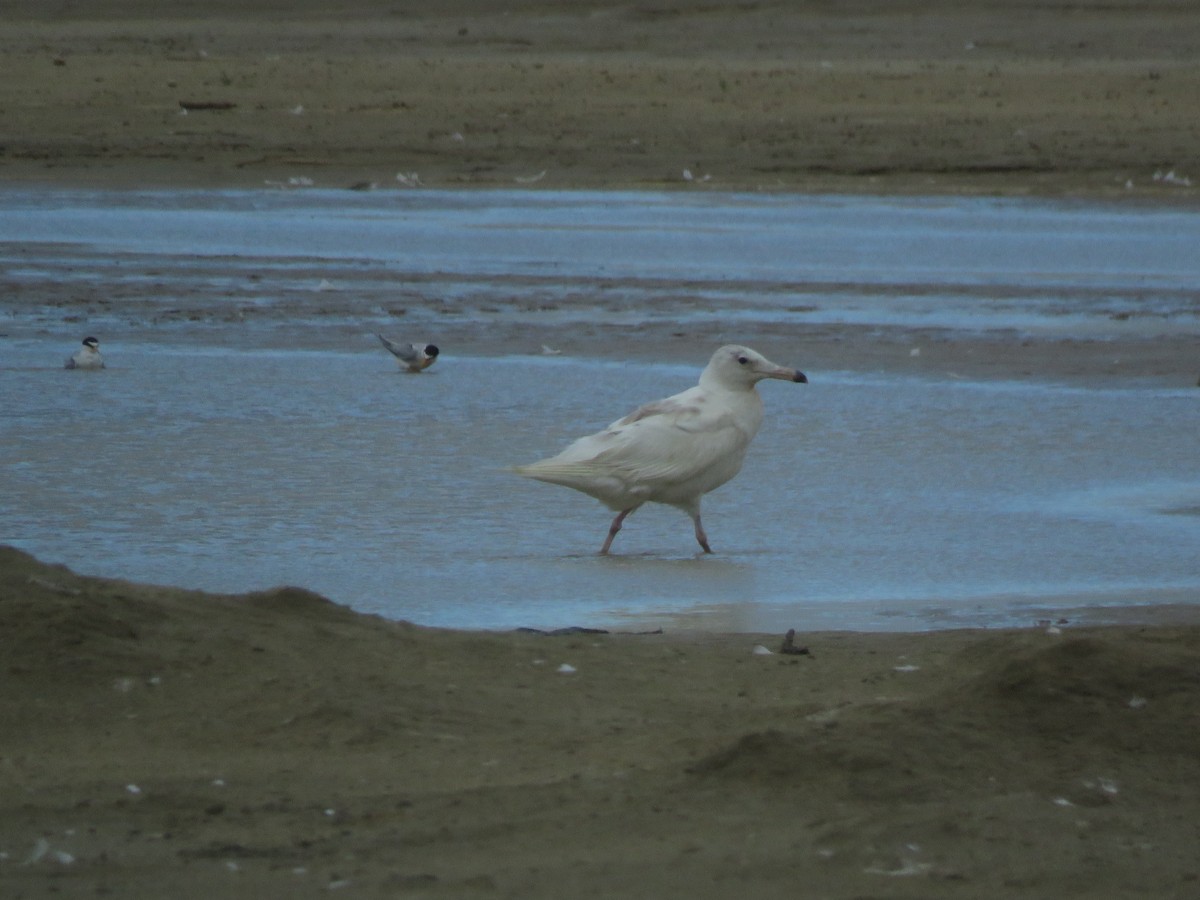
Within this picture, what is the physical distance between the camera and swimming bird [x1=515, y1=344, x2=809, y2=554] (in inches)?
292

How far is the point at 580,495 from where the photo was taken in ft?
28.3

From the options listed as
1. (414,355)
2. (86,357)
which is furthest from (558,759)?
(86,357)

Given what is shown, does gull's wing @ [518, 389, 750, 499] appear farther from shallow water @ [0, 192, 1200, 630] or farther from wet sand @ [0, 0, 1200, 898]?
wet sand @ [0, 0, 1200, 898]

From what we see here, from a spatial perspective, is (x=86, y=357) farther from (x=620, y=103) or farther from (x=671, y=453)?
(x=620, y=103)

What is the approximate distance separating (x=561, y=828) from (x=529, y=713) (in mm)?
854

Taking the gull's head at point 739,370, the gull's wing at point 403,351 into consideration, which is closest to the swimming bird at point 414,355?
the gull's wing at point 403,351

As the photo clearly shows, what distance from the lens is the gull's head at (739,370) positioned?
7.73 meters

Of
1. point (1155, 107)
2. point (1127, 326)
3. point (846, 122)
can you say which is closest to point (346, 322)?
point (1127, 326)

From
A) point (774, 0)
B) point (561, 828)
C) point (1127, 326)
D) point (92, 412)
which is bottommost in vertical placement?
point (561, 828)

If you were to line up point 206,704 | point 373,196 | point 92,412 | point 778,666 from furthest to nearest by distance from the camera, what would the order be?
point 373,196
point 92,412
point 778,666
point 206,704

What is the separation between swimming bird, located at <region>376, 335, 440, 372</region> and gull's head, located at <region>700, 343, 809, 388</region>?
341cm

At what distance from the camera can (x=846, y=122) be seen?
23828 mm

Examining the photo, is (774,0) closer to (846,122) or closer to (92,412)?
(846,122)

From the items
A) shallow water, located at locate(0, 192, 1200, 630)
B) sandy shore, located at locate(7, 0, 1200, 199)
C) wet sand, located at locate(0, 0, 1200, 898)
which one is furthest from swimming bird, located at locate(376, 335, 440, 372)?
sandy shore, located at locate(7, 0, 1200, 199)
